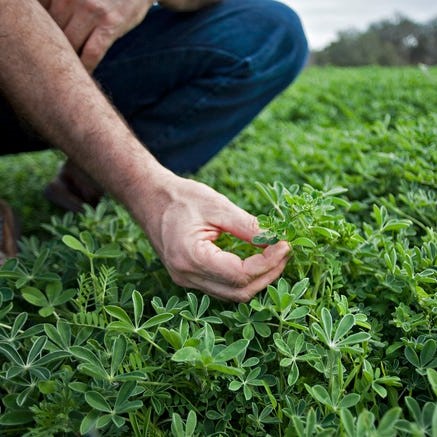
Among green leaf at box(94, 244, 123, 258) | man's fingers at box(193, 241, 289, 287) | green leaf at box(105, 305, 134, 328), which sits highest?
man's fingers at box(193, 241, 289, 287)

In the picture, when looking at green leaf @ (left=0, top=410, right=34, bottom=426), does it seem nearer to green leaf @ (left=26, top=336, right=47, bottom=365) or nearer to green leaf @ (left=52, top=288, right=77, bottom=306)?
green leaf @ (left=26, top=336, right=47, bottom=365)

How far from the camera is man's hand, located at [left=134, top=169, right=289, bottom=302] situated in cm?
139

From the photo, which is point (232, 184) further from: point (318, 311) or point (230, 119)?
point (318, 311)

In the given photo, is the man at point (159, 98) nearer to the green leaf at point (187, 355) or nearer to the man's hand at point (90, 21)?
the man's hand at point (90, 21)

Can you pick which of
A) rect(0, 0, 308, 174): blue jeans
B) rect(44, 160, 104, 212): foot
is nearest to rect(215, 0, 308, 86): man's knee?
rect(0, 0, 308, 174): blue jeans

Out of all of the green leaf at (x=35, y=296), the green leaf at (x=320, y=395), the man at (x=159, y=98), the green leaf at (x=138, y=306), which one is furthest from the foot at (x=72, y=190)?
the green leaf at (x=320, y=395)

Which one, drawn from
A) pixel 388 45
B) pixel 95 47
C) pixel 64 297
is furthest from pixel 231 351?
pixel 388 45

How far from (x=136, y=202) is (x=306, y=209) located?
0.42 meters

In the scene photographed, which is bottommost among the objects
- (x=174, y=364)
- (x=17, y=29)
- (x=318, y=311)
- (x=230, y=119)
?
(x=230, y=119)

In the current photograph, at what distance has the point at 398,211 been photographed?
1.76 meters

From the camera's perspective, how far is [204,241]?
144 centimetres

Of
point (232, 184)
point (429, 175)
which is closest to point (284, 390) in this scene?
point (429, 175)

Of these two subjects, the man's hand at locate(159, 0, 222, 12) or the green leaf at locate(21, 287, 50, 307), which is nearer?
the green leaf at locate(21, 287, 50, 307)

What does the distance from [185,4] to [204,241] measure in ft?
4.29
